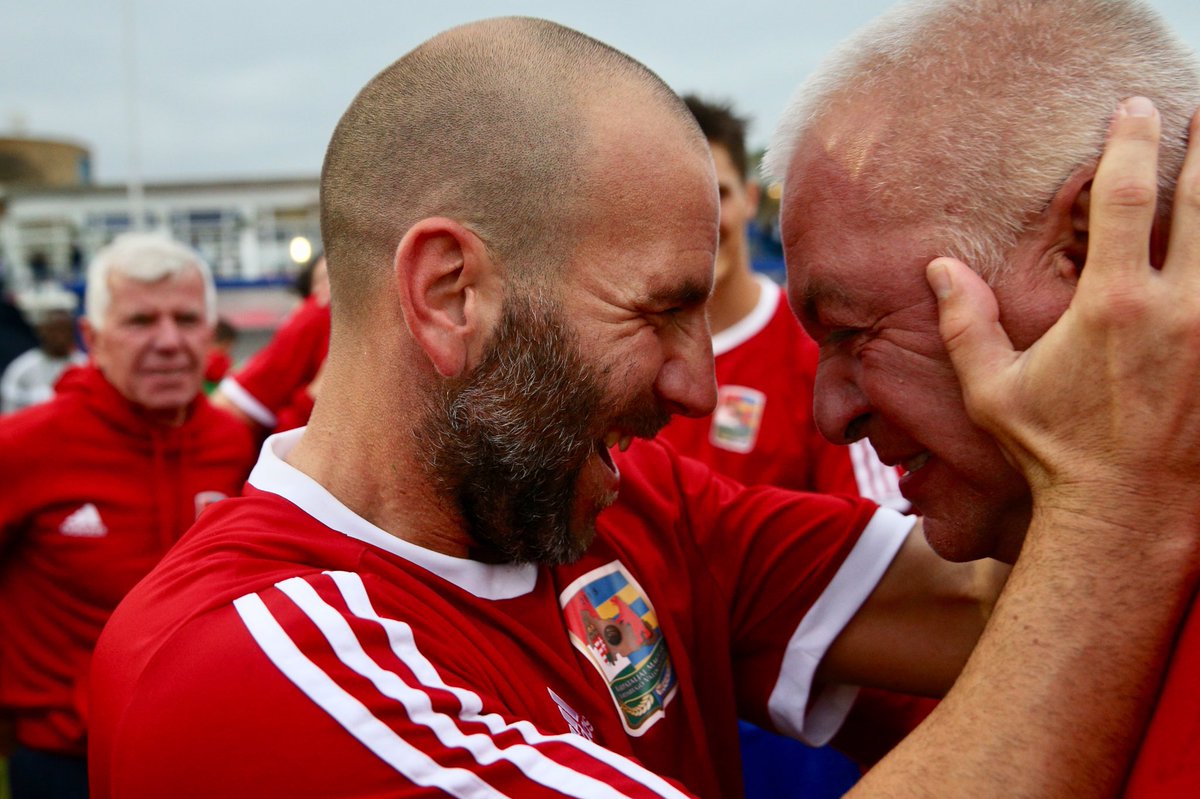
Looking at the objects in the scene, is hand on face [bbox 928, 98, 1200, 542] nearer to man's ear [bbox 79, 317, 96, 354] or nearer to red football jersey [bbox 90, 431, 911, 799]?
red football jersey [bbox 90, 431, 911, 799]

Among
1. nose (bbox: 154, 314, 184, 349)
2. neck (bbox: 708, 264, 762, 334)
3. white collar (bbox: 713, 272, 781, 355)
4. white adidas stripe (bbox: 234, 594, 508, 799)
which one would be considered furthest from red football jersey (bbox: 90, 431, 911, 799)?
nose (bbox: 154, 314, 184, 349)

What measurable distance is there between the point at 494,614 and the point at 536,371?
41 centimetres

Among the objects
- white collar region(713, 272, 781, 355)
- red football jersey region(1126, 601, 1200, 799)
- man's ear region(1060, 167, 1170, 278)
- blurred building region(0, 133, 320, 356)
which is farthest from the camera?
blurred building region(0, 133, 320, 356)

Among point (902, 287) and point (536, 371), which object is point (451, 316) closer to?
point (536, 371)

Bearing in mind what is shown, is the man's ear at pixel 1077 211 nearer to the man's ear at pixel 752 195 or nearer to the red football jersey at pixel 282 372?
the man's ear at pixel 752 195

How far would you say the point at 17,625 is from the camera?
4.01 m

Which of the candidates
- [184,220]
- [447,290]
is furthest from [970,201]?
[184,220]

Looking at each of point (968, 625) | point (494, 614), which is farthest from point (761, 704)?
point (494, 614)

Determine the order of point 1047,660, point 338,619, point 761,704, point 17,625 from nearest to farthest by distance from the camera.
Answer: point 1047,660 < point 338,619 < point 761,704 < point 17,625

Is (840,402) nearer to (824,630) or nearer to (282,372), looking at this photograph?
(824,630)

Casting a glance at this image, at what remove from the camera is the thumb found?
1448mm

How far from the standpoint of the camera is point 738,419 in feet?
12.7

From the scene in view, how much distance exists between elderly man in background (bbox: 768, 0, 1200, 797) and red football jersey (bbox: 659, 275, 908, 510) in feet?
6.05

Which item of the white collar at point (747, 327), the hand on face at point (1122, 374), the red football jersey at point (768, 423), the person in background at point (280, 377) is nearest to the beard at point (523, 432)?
the hand on face at point (1122, 374)
